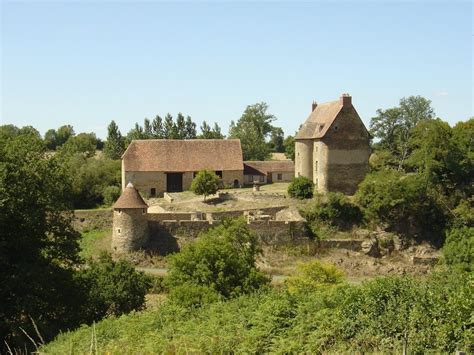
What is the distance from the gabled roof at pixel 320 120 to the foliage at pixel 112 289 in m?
22.1

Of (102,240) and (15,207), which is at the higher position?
(15,207)

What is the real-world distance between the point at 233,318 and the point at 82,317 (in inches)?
344

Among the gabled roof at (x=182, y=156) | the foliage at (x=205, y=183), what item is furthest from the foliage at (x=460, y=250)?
the gabled roof at (x=182, y=156)

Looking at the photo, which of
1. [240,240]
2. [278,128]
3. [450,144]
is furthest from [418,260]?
[278,128]

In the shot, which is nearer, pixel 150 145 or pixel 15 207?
pixel 15 207

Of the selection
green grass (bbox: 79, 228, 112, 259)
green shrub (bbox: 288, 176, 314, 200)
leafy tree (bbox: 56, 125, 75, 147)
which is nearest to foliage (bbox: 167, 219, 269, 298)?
green grass (bbox: 79, 228, 112, 259)

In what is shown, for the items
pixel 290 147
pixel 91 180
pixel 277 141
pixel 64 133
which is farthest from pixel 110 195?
pixel 64 133

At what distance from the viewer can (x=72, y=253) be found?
24594 millimetres

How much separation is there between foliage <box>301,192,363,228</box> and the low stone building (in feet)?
42.3

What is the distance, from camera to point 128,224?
122 ft

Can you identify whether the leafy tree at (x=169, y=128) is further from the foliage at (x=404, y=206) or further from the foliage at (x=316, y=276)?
the foliage at (x=316, y=276)

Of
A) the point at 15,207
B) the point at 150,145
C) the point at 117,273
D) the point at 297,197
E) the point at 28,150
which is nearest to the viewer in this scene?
the point at 15,207

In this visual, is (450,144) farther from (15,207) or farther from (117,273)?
(15,207)

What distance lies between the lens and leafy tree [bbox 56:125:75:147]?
9538 cm
